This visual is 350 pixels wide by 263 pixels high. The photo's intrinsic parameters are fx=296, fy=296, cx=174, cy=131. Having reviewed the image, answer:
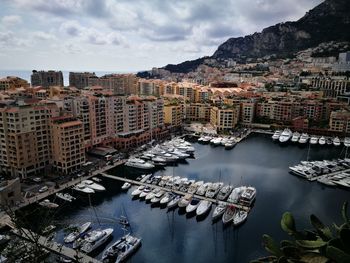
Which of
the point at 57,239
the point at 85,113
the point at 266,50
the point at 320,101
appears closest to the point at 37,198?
the point at 57,239

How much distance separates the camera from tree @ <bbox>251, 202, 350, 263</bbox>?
3.30 metres

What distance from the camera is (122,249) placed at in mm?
19078

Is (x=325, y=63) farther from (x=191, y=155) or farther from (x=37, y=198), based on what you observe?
(x=37, y=198)

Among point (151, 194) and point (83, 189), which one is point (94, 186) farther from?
point (151, 194)

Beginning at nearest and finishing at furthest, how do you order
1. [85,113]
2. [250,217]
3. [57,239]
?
[57,239], [250,217], [85,113]

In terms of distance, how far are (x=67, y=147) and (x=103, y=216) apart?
1024cm

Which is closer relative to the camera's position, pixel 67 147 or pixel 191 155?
pixel 67 147

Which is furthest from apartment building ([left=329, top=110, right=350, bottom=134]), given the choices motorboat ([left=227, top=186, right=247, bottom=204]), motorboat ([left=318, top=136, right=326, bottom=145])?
motorboat ([left=227, top=186, right=247, bottom=204])

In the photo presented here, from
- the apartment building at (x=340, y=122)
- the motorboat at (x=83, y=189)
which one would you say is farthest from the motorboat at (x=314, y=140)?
the motorboat at (x=83, y=189)

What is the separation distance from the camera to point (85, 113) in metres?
37.9

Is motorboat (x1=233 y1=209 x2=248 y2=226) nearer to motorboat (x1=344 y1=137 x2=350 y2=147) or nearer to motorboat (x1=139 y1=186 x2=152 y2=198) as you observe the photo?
motorboat (x1=139 y1=186 x2=152 y2=198)

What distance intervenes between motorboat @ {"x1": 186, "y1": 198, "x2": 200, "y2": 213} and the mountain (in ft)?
432

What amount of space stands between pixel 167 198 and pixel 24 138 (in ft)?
51.3

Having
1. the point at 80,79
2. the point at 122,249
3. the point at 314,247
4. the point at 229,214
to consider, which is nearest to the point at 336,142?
the point at 229,214
